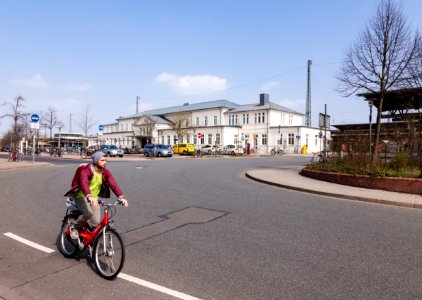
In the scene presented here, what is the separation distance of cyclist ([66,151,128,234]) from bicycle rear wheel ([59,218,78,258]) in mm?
351

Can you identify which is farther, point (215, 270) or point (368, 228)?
point (368, 228)

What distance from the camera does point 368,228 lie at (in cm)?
626

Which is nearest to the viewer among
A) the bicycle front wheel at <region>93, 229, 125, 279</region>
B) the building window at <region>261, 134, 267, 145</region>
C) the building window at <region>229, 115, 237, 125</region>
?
the bicycle front wheel at <region>93, 229, 125, 279</region>

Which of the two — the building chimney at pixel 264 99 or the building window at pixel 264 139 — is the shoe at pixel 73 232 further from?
the building chimney at pixel 264 99

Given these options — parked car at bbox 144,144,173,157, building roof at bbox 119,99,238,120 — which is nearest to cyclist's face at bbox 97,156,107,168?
parked car at bbox 144,144,173,157

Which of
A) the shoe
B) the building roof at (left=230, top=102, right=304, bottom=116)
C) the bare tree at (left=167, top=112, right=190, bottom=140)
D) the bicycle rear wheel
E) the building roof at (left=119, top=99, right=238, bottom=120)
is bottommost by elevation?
the bicycle rear wheel

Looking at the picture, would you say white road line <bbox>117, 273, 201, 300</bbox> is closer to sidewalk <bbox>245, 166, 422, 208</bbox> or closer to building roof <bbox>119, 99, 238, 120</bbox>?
sidewalk <bbox>245, 166, 422, 208</bbox>

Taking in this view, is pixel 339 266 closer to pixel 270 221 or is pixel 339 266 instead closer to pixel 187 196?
pixel 270 221

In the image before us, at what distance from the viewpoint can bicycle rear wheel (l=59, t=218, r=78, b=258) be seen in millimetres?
4555

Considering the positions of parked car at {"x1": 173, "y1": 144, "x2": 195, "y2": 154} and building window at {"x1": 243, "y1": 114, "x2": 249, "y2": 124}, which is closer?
parked car at {"x1": 173, "y1": 144, "x2": 195, "y2": 154}

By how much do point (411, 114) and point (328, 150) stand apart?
14.4 feet

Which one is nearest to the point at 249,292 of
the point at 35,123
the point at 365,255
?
the point at 365,255

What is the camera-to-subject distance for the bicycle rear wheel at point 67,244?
14.9 feet

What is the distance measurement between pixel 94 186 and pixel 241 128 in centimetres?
5965
